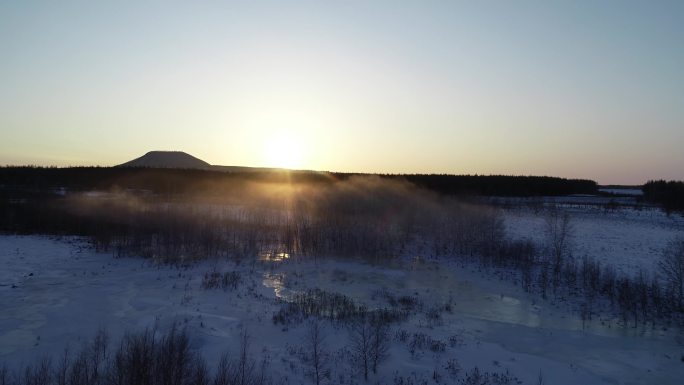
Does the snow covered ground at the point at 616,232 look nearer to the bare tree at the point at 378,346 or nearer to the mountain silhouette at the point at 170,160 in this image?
the bare tree at the point at 378,346

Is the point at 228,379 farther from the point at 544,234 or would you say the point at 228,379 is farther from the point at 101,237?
the point at 544,234

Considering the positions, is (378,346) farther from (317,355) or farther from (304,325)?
(304,325)

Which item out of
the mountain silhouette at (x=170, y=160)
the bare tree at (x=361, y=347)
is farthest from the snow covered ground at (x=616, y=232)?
the mountain silhouette at (x=170, y=160)

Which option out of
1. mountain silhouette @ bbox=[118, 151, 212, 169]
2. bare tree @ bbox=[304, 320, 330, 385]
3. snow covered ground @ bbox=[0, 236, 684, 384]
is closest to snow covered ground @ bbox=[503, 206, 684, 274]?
snow covered ground @ bbox=[0, 236, 684, 384]

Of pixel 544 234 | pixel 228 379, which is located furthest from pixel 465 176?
pixel 228 379

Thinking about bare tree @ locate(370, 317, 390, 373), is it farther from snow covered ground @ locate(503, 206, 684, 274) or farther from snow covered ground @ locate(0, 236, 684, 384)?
snow covered ground @ locate(503, 206, 684, 274)

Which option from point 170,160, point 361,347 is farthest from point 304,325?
point 170,160
